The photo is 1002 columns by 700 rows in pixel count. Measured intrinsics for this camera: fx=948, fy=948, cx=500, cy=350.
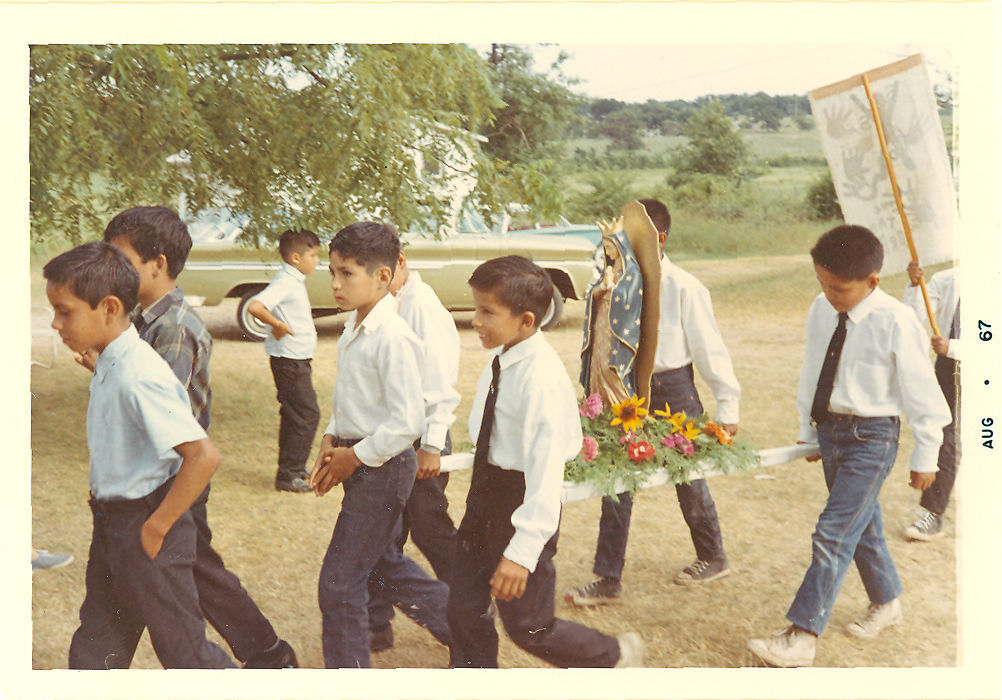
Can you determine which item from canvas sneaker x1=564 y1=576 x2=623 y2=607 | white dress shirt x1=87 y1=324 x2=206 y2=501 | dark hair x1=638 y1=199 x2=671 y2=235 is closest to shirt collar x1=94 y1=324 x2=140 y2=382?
white dress shirt x1=87 y1=324 x2=206 y2=501

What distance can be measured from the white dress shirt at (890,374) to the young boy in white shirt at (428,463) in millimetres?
1648

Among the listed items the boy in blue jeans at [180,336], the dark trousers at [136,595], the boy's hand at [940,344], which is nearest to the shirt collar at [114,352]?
the boy in blue jeans at [180,336]

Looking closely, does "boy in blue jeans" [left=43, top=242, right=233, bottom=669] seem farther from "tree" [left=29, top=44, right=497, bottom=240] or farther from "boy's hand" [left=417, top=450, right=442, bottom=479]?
"tree" [left=29, top=44, right=497, bottom=240]

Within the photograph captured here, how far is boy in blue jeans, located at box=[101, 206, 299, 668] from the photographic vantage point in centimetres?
338

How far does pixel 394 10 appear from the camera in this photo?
4121 mm

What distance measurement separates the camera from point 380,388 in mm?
3441

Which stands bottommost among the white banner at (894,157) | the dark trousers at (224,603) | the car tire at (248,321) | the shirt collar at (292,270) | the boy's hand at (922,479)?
the dark trousers at (224,603)

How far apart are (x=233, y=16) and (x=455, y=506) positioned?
338 centimetres

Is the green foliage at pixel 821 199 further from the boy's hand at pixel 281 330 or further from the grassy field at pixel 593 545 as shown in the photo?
the boy's hand at pixel 281 330

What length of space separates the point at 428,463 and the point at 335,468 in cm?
59

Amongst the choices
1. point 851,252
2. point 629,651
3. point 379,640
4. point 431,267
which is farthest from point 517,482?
point 431,267

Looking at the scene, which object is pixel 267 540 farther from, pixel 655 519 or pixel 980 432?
pixel 980 432

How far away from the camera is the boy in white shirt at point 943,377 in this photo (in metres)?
5.07

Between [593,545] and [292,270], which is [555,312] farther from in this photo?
[593,545]
